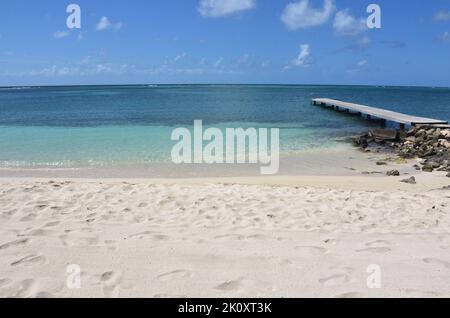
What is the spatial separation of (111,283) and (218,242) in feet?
4.39

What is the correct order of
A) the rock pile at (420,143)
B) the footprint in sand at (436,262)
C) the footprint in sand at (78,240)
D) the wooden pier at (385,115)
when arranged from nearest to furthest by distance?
the footprint in sand at (436,262)
the footprint in sand at (78,240)
the rock pile at (420,143)
the wooden pier at (385,115)

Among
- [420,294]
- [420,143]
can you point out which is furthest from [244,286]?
[420,143]

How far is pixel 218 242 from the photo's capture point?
445 centimetres

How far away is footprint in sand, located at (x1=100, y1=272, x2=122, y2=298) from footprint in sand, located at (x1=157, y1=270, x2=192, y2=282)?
367 mm

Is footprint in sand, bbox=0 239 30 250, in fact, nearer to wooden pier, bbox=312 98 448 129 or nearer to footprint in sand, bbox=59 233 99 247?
footprint in sand, bbox=59 233 99 247

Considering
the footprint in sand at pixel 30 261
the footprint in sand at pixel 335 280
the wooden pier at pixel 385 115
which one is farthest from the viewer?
the wooden pier at pixel 385 115

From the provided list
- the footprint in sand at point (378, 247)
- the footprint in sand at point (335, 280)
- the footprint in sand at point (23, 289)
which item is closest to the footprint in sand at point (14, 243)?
the footprint in sand at point (23, 289)

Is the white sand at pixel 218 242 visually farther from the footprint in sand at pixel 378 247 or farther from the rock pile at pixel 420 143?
the rock pile at pixel 420 143

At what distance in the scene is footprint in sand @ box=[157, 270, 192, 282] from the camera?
3603 mm

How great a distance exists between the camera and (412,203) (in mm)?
6160

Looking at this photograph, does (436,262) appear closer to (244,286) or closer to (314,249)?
(314,249)

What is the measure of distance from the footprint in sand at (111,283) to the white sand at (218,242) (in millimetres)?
14

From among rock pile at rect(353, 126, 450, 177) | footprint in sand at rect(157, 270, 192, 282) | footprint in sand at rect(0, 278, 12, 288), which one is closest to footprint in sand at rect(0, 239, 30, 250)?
Result: footprint in sand at rect(0, 278, 12, 288)

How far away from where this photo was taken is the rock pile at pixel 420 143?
11.1 meters
